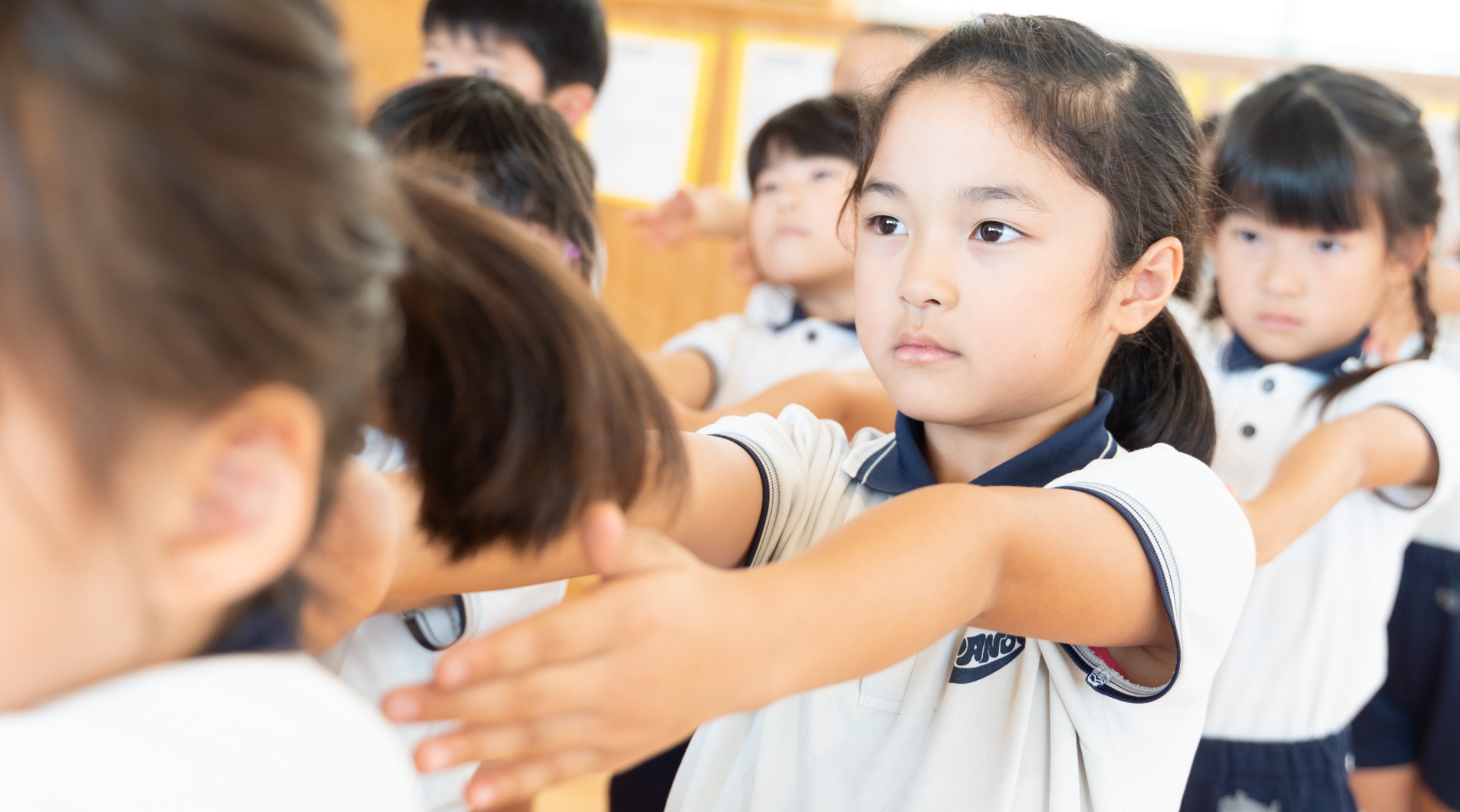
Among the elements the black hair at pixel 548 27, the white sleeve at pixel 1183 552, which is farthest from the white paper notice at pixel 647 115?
the white sleeve at pixel 1183 552

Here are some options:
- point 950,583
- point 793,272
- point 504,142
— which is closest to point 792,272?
point 793,272

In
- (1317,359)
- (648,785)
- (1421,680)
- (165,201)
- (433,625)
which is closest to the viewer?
(165,201)

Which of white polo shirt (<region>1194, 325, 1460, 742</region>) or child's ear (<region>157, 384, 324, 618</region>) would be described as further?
white polo shirt (<region>1194, 325, 1460, 742</region>)

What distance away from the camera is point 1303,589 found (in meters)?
1.28

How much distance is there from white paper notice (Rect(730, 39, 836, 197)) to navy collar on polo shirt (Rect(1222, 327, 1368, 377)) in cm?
156

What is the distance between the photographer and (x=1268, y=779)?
1.23 m

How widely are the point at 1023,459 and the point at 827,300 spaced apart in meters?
0.92

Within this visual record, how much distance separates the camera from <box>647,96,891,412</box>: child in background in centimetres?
156

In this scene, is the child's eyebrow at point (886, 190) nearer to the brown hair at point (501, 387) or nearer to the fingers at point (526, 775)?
the brown hair at point (501, 387)

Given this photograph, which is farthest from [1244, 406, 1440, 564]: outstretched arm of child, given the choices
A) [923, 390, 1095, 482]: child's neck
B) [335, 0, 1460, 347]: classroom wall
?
[335, 0, 1460, 347]: classroom wall

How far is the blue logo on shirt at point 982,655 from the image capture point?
0.74 metres

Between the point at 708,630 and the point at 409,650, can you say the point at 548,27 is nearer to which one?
the point at 409,650

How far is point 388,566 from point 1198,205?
2.23 feet

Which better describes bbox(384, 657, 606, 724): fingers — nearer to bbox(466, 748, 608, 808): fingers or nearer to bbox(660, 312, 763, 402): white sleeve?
bbox(466, 748, 608, 808): fingers
